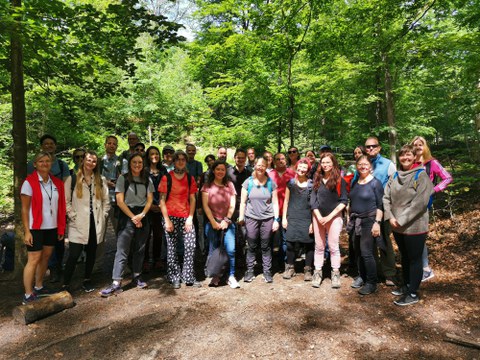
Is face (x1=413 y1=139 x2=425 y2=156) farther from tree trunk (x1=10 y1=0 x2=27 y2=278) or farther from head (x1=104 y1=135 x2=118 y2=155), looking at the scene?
tree trunk (x1=10 y1=0 x2=27 y2=278)

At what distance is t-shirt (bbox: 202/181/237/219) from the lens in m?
4.81

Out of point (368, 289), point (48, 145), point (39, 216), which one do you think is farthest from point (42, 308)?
point (368, 289)

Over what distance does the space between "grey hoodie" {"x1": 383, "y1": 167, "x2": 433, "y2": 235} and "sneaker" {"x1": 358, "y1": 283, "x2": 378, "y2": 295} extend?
1.00 metres

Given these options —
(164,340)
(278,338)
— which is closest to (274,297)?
(278,338)

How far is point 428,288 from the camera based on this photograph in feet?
14.5

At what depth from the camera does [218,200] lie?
4805mm

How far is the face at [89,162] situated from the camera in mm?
4461

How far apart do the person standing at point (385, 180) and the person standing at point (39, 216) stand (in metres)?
4.81

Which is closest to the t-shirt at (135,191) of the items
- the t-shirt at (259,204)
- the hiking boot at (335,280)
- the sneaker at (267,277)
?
the t-shirt at (259,204)

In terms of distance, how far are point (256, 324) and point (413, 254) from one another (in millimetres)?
2217

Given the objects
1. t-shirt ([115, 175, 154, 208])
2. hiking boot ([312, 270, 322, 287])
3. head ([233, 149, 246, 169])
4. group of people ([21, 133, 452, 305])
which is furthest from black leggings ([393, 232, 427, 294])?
t-shirt ([115, 175, 154, 208])

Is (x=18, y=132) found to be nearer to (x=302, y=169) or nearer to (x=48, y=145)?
(x=48, y=145)

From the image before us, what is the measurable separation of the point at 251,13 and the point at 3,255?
7756 millimetres

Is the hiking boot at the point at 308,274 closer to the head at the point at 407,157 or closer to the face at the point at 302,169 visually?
the face at the point at 302,169
